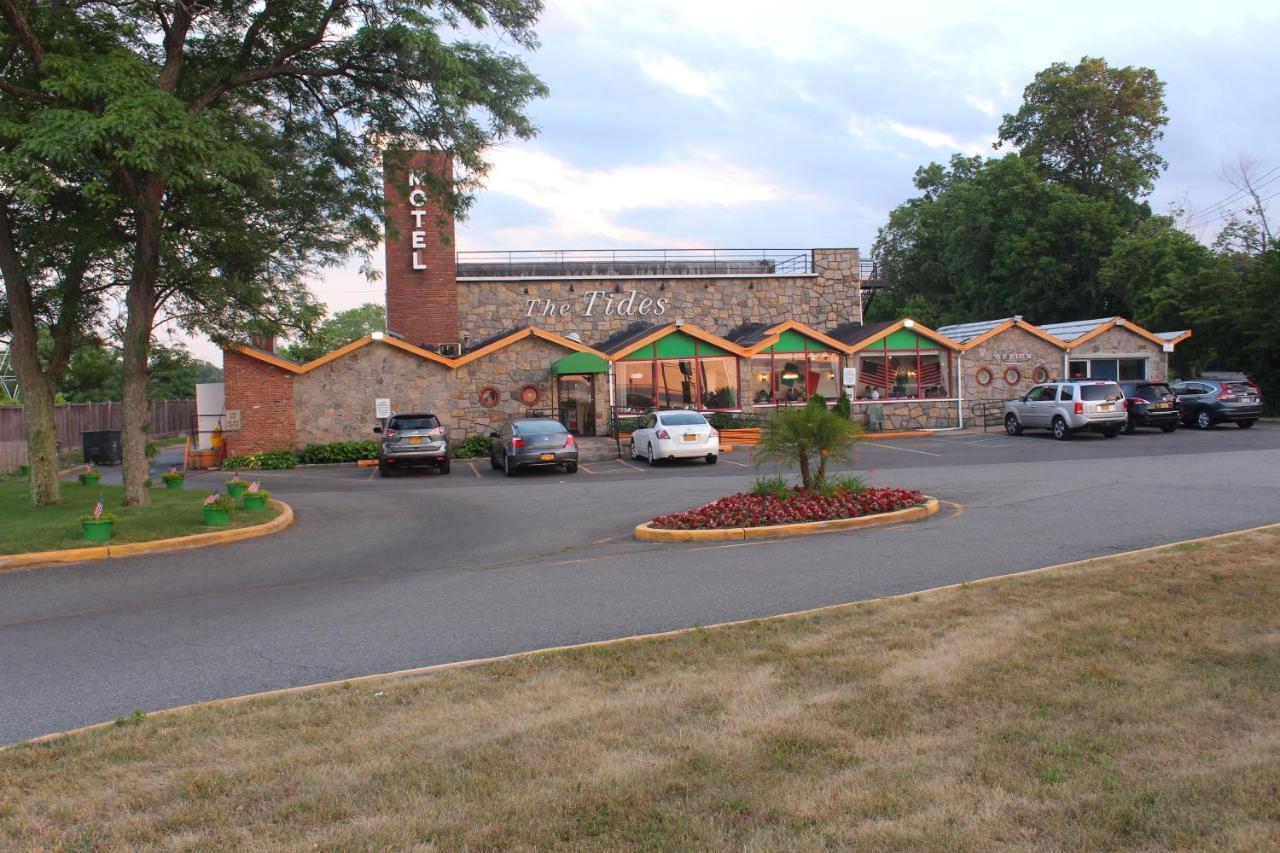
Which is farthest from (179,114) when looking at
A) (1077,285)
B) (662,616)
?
(1077,285)

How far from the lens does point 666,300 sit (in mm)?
41500

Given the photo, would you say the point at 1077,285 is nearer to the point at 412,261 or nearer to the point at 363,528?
the point at 412,261

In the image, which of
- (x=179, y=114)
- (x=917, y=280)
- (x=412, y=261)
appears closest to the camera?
(x=179, y=114)

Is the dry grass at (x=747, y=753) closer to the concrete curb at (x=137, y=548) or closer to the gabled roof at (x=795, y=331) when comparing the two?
the concrete curb at (x=137, y=548)

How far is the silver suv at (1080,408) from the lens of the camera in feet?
95.0

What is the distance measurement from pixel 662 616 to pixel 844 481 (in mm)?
7386

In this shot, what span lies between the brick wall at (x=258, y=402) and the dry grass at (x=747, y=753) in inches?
1012

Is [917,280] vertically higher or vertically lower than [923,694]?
higher

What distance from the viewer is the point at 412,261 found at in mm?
39188

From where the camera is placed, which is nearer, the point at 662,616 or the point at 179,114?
the point at 662,616

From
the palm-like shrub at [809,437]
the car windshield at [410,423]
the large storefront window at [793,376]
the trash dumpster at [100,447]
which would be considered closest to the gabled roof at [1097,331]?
the large storefront window at [793,376]

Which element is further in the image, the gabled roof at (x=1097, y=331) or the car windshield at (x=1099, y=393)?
the gabled roof at (x=1097, y=331)

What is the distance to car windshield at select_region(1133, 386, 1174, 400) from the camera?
30172mm

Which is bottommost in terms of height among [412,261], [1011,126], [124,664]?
[124,664]
